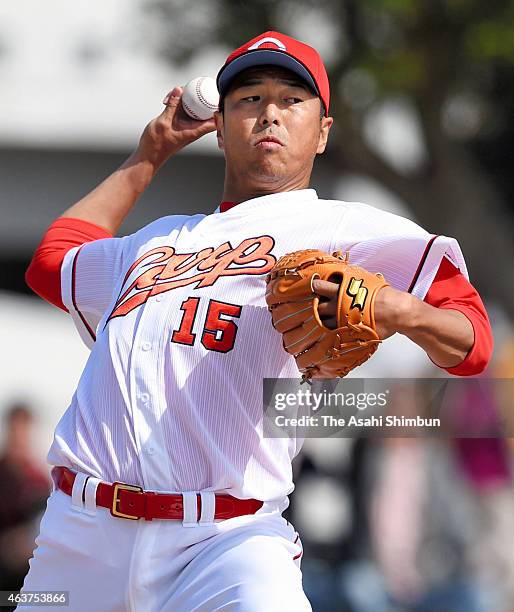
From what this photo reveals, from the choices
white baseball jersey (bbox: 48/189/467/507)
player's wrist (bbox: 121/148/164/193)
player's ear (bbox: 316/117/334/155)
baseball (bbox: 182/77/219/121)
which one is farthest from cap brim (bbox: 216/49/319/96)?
player's wrist (bbox: 121/148/164/193)

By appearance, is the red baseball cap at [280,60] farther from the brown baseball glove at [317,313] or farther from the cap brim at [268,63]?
the brown baseball glove at [317,313]

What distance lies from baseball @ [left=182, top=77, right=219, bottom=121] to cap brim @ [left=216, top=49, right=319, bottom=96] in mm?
250

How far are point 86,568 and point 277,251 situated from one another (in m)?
0.86

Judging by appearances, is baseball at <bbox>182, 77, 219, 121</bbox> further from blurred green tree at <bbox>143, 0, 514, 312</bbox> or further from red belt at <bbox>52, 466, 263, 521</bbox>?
blurred green tree at <bbox>143, 0, 514, 312</bbox>

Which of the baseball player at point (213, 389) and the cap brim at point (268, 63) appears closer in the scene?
the baseball player at point (213, 389)

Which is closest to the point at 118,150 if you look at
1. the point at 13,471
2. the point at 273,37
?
the point at 13,471

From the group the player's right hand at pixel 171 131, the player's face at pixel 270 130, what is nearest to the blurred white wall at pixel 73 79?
the player's right hand at pixel 171 131

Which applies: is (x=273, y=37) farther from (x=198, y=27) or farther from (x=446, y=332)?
(x=198, y=27)

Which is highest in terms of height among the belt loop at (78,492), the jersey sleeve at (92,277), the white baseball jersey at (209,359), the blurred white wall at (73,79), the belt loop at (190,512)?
the blurred white wall at (73,79)

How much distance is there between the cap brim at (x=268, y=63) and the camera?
3.08 m

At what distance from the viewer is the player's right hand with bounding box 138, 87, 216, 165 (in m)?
3.52

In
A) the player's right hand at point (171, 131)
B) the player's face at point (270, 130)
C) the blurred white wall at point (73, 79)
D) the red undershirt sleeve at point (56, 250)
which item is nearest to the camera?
the player's face at point (270, 130)

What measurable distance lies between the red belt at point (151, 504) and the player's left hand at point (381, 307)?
19.0 inches

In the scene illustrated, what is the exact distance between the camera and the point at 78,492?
273cm
